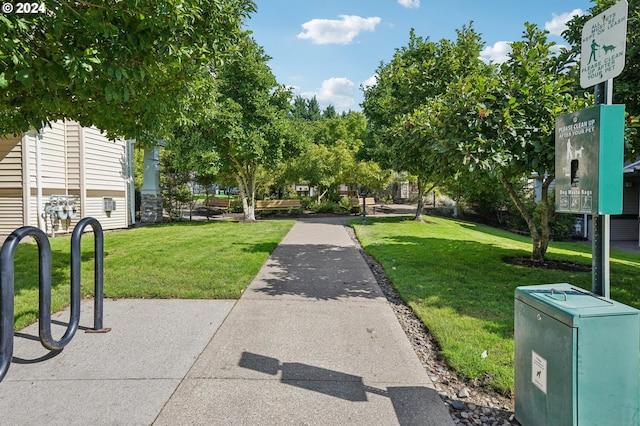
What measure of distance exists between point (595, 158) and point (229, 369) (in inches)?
125

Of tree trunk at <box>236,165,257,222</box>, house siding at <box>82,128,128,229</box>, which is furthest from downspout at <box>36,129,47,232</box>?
tree trunk at <box>236,165,257,222</box>

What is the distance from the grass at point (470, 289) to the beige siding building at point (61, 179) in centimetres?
943

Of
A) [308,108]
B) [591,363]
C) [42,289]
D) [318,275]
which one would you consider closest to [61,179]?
[318,275]

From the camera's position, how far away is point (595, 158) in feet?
7.57

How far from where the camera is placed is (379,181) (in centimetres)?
2470

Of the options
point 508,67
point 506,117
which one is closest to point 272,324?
point 506,117

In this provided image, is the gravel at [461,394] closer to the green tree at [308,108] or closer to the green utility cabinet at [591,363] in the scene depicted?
the green utility cabinet at [591,363]

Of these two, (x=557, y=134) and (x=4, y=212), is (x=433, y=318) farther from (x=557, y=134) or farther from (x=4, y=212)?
(x=4, y=212)

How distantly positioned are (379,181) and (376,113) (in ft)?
24.4

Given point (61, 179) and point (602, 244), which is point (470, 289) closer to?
point (602, 244)

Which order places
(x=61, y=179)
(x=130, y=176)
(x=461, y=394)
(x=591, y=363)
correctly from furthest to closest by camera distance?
(x=130, y=176) → (x=61, y=179) → (x=461, y=394) → (x=591, y=363)

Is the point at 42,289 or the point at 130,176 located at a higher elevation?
the point at 130,176

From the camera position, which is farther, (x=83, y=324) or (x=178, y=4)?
(x=83, y=324)

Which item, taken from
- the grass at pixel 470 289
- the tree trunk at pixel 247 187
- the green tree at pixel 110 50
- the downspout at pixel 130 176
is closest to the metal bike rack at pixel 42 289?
the green tree at pixel 110 50
